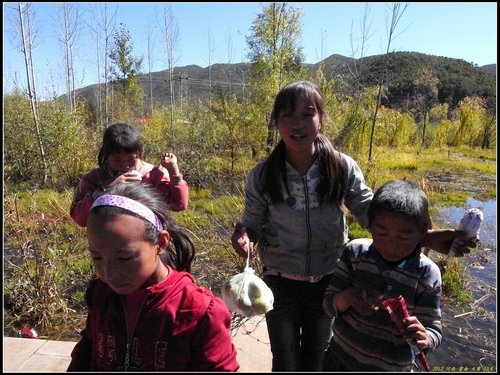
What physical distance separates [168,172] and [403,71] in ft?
159

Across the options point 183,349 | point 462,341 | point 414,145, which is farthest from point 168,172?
point 414,145

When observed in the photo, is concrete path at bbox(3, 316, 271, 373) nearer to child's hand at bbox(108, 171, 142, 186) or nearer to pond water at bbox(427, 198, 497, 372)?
child's hand at bbox(108, 171, 142, 186)

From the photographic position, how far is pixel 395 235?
1303 mm

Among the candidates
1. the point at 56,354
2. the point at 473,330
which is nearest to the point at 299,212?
the point at 56,354

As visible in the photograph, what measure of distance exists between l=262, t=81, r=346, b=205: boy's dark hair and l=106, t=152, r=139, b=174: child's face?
90cm

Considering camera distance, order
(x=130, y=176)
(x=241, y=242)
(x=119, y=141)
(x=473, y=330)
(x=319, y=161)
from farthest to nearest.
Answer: (x=473, y=330), (x=119, y=141), (x=130, y=176), (x=319, y=161), (x=241, y=242)

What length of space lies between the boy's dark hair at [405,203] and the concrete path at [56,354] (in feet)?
4.43

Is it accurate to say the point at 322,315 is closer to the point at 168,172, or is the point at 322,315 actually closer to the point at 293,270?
the point at 293,270

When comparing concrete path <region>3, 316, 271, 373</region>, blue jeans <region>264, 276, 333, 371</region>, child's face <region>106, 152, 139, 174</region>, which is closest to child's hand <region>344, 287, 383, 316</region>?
blue jeans <region>264, 276, 333, 371</region>

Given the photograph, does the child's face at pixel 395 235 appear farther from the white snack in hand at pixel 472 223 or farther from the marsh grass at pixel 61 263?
the marsh grass at pixel 61 263

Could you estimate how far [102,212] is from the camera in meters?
1.10

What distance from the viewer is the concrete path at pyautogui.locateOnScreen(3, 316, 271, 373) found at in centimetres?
229

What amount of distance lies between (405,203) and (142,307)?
33.4 inches

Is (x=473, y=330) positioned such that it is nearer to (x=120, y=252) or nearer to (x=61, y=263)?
(x=120, y=252)
